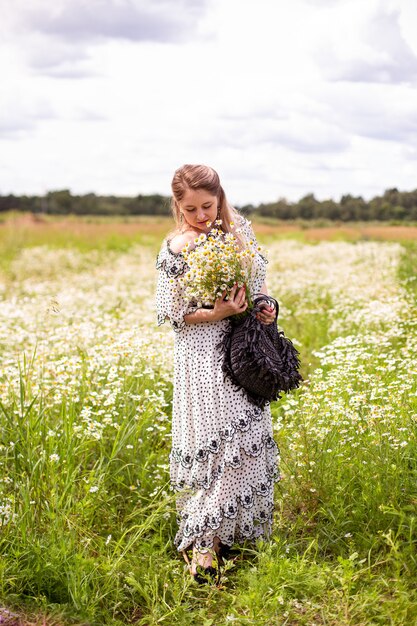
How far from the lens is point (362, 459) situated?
405 centimetres

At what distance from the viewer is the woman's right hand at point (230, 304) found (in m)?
3.44

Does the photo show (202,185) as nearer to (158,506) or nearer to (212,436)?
(212,436)

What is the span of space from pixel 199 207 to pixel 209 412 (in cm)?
97

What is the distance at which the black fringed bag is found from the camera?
3430 mm

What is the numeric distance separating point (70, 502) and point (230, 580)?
90 centimetres

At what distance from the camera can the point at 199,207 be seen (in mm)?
3559

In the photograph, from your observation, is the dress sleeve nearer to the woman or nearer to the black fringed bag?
the woman

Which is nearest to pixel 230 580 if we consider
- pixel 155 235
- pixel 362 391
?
pixel 362 391

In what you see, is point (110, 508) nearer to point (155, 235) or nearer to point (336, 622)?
point (336, 622)

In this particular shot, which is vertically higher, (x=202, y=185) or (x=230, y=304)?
(x=202, y=185)

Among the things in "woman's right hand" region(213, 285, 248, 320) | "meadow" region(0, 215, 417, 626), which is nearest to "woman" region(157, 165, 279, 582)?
"woman's right hand" region(213, 285, 248, 320)

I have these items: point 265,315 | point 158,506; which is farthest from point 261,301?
point 158,506

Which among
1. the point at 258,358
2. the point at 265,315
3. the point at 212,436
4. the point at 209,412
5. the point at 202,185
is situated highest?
the point at 202,185

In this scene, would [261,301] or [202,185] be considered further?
[261,301]
